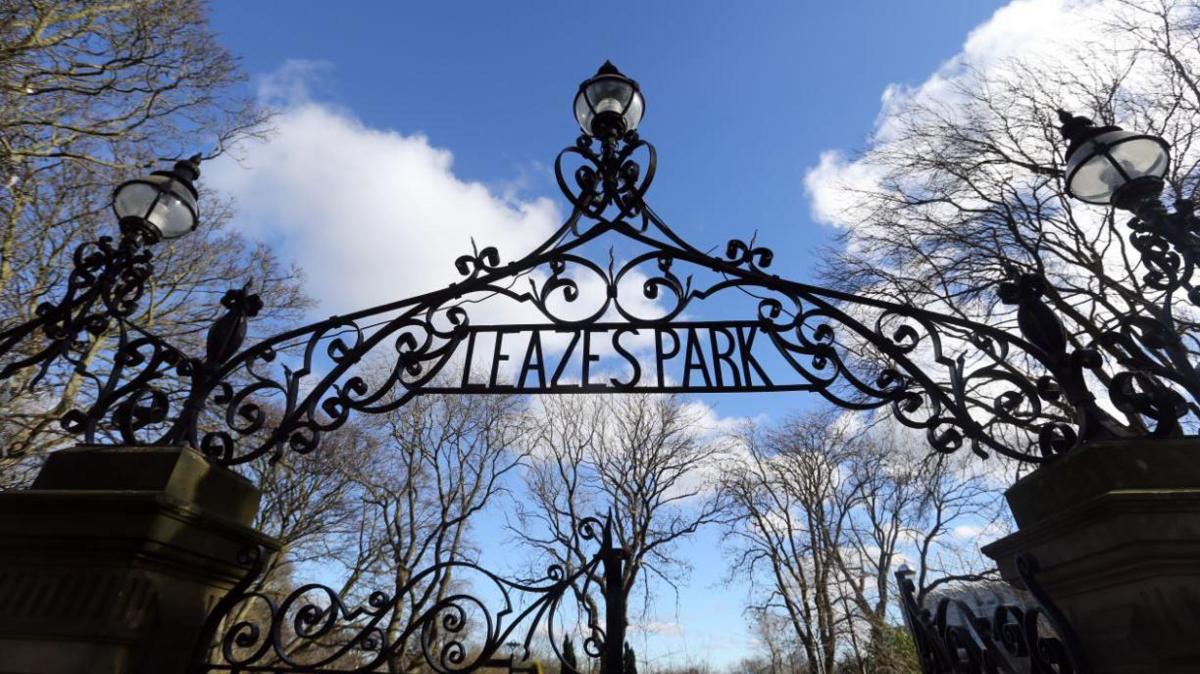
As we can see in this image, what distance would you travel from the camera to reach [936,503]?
21.9 m

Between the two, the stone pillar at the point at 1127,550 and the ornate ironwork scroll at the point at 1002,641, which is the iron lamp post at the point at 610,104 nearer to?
the stone pillar at the point at 1127,550

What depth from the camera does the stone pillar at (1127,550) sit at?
7.00 feet

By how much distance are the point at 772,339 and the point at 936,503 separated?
74.2 ft

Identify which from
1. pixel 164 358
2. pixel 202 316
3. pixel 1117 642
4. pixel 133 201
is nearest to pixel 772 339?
pixel 1117 642

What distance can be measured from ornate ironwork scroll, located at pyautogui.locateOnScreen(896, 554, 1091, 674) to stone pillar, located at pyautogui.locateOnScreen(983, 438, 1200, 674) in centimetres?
9

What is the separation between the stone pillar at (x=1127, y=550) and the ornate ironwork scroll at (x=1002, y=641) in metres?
0.09

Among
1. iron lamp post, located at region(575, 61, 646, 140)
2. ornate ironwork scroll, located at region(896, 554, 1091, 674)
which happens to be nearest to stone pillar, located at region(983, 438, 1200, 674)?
ornate ironwork scroll, located at region(896, 554, 1091, 674)

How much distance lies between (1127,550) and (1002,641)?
67 centimetres

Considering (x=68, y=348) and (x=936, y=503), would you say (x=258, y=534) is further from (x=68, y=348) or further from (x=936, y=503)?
(x=936, y=503)

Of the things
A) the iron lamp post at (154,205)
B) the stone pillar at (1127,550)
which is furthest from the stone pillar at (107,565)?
the stone pillar at (1127,550)

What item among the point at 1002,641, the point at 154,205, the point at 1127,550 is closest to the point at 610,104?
the point at 154,205

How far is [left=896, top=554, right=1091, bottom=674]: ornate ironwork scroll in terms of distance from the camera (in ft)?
7.63

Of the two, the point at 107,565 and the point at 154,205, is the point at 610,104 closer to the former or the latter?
the point at 154,205

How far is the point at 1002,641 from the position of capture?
2.55m
